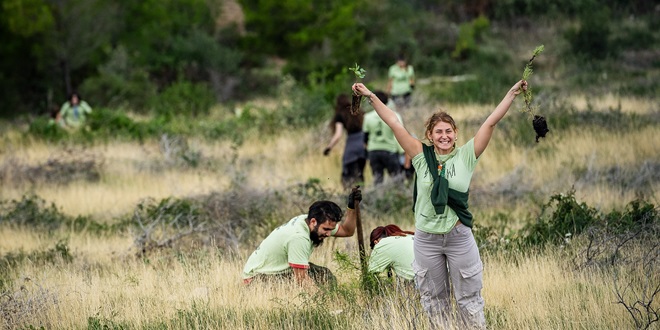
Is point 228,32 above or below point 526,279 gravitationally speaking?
above

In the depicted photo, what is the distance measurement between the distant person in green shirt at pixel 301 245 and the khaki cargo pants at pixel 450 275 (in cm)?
113

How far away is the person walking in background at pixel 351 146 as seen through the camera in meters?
13.7

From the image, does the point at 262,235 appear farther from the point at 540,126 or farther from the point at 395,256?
the point at 540,126

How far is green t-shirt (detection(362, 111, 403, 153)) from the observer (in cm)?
1347

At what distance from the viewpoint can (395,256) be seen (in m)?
8.04

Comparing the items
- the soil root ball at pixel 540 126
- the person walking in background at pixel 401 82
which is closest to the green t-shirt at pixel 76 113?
the person walking in background at pixel 401 82

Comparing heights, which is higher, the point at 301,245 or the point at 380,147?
the point at 380,147

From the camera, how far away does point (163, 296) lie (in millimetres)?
8742

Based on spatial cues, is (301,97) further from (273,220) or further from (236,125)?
(273,220)

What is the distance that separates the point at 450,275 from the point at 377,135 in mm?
6679

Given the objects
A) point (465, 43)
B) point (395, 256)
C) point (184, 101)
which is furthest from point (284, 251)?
point (465, 43)

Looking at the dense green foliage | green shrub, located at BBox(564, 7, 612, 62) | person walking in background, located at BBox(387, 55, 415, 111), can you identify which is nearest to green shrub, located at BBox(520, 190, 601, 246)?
person walking in background, located at BBox(387, 55, 415, 111)

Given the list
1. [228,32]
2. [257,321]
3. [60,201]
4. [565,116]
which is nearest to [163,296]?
[257,321]

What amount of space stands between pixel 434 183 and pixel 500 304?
173 centimetres
